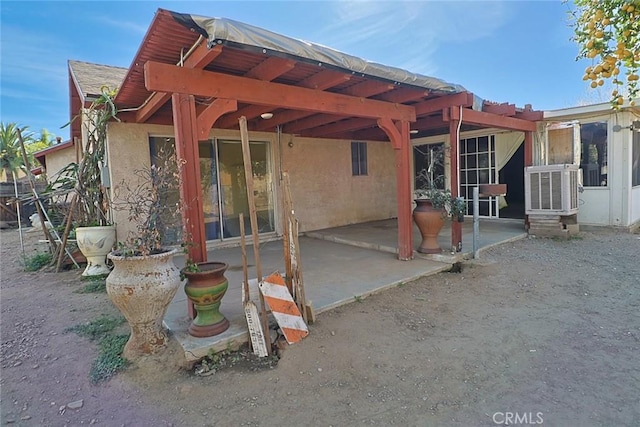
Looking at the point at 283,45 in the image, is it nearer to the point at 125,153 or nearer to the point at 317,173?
the point at 125,153

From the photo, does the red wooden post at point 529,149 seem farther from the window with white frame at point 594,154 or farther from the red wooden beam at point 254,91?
the red wooden beam at point 254,91

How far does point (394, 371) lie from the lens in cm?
234

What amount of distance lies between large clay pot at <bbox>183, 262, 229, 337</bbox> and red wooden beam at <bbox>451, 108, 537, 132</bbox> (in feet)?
13.3

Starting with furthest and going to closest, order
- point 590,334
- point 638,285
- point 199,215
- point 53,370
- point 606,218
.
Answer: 1. point 606,218
2. point 638,285
3. point 199,215
4. point 590,334
5. point 53,370

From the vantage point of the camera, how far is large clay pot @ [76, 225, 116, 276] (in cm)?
491

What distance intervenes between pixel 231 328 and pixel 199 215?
1.03 metres

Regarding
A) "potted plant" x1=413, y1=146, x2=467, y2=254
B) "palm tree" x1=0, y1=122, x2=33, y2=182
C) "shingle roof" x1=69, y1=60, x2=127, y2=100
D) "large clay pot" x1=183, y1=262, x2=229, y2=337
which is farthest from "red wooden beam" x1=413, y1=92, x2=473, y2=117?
"palm tree" x1=0, y1=122, x2=33, y2=182

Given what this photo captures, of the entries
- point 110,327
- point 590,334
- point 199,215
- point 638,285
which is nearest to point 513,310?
point 590,334

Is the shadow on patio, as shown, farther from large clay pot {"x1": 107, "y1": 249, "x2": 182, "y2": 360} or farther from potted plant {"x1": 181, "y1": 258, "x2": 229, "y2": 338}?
large clay pot {"x1": 107, "y1": 249, "x2": 182, "y2": 360}

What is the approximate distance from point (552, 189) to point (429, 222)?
9.91 ft

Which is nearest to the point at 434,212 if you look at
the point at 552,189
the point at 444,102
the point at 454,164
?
the point at 454,164

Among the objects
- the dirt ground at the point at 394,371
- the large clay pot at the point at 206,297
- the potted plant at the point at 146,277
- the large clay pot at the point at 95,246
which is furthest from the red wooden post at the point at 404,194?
the large clay pot at the point at 95,246

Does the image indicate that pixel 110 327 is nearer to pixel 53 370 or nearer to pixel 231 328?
pixel 53 370

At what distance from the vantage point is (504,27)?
338 inches
